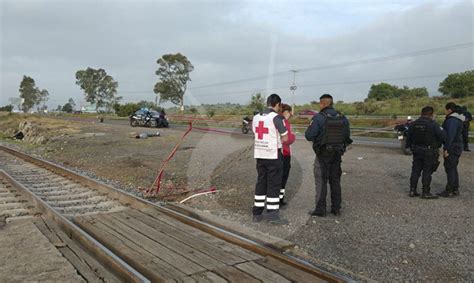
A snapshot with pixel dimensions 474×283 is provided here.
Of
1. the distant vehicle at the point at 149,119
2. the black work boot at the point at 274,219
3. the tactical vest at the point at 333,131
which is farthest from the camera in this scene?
the distant vehicle at the point at 149,119

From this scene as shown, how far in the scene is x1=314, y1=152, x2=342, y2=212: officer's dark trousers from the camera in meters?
6.64

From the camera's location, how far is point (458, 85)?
54.6 metres

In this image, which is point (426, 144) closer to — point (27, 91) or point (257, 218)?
point (257, 218)

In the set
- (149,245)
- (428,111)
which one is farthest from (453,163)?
(149,245)

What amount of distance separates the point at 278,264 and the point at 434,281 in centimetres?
166

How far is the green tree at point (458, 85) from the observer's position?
49.1m

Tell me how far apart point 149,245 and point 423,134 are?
5584 millimetres

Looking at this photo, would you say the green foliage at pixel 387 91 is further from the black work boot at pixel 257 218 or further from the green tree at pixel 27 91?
the green tree at pixel 27 91

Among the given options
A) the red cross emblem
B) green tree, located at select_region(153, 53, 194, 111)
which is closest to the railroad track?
the red cross emblem

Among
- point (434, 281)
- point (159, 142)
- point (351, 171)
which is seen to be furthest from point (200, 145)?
point (434, 281)

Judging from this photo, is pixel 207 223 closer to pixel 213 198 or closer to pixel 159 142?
pixel 213 198

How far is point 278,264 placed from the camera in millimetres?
4410

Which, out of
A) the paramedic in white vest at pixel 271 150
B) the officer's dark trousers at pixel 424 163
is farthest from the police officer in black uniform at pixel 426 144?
the paramedic in white vest at pixel 271 150

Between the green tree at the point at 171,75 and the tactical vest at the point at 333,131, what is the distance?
139ft
